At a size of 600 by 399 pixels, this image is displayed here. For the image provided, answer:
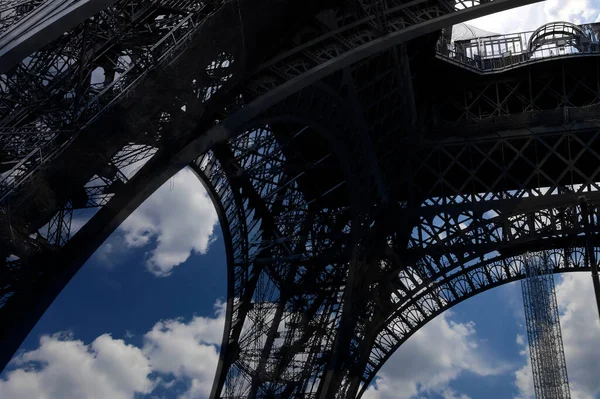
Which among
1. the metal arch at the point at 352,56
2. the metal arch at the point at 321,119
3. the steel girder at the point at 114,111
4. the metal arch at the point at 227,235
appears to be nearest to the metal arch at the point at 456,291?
the metal arch at the point at 227,235

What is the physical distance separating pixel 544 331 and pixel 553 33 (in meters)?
13.3

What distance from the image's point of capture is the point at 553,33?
27312 millimetres

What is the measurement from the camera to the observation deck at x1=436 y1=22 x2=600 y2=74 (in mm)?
26781

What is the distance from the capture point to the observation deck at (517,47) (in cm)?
2678

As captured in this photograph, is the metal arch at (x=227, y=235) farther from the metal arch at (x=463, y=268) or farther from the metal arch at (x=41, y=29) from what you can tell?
the metal arch at (x=41, y=29)

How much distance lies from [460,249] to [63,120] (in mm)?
18776

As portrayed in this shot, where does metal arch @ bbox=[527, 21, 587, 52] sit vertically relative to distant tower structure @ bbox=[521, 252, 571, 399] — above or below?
above

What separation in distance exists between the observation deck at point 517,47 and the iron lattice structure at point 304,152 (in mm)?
98

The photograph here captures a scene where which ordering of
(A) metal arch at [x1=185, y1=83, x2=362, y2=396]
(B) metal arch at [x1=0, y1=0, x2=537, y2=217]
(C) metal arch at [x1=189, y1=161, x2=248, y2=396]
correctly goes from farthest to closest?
(C) metal arch at [x1=189, y1=161, x2=248, y2=396] → (A) metal arch at [x1=185, y1=83, x2=362, y2=396] → (B) metal arch at [x1=0, y1=0, x2=537, y2=217]

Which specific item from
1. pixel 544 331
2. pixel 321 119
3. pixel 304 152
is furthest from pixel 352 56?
pixel 544 331

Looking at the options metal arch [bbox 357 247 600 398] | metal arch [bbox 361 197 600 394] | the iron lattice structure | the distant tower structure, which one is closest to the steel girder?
the iron lattice structure

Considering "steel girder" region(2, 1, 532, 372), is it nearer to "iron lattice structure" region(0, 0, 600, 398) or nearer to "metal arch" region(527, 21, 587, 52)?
"iron lattice structure" region(0, 0, 600, 398)

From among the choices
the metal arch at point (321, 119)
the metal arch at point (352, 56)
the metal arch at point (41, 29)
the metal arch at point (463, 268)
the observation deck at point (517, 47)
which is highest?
the observation deck at point (517, 47)

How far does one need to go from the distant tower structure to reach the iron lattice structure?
722 mm
